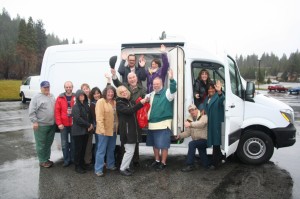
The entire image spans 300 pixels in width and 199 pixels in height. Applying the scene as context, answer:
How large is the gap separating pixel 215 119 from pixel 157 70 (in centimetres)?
149

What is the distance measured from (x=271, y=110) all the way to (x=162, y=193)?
2.90 m

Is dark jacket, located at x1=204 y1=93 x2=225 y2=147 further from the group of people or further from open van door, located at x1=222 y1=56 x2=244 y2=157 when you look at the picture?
open van door, located at x1=222 y1=56 x2=244 y2=157

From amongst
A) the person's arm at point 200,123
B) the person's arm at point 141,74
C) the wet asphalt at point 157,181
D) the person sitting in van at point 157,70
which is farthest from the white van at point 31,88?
the person's arm at point 200,123

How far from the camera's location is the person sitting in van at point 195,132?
5832 mm

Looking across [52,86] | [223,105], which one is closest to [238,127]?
[223,105]

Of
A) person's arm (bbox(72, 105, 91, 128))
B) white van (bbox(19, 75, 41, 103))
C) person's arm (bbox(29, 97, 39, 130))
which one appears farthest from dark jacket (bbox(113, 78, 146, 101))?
white van (bbox(19, 75, 41, 103))

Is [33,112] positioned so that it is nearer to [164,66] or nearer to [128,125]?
[128,125]

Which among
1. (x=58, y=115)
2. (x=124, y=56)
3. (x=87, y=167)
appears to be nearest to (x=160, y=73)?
(x=124, y=56)

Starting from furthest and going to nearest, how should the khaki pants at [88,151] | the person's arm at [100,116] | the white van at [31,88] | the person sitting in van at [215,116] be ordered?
the white van at [31,88] → the khaki pants at [88,151] → the person sitting in van at [215,116] → the person's arm at [100,116]

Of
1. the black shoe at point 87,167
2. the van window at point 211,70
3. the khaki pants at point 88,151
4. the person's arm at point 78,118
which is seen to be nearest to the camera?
the person's arm at point 78,118

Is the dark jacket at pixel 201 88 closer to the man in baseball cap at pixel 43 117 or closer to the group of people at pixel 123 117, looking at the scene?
the group of people at pixel 123 117

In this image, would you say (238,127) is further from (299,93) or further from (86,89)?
(299,93)

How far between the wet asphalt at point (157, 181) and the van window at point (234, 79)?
154cm

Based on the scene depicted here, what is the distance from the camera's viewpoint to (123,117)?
556cm
